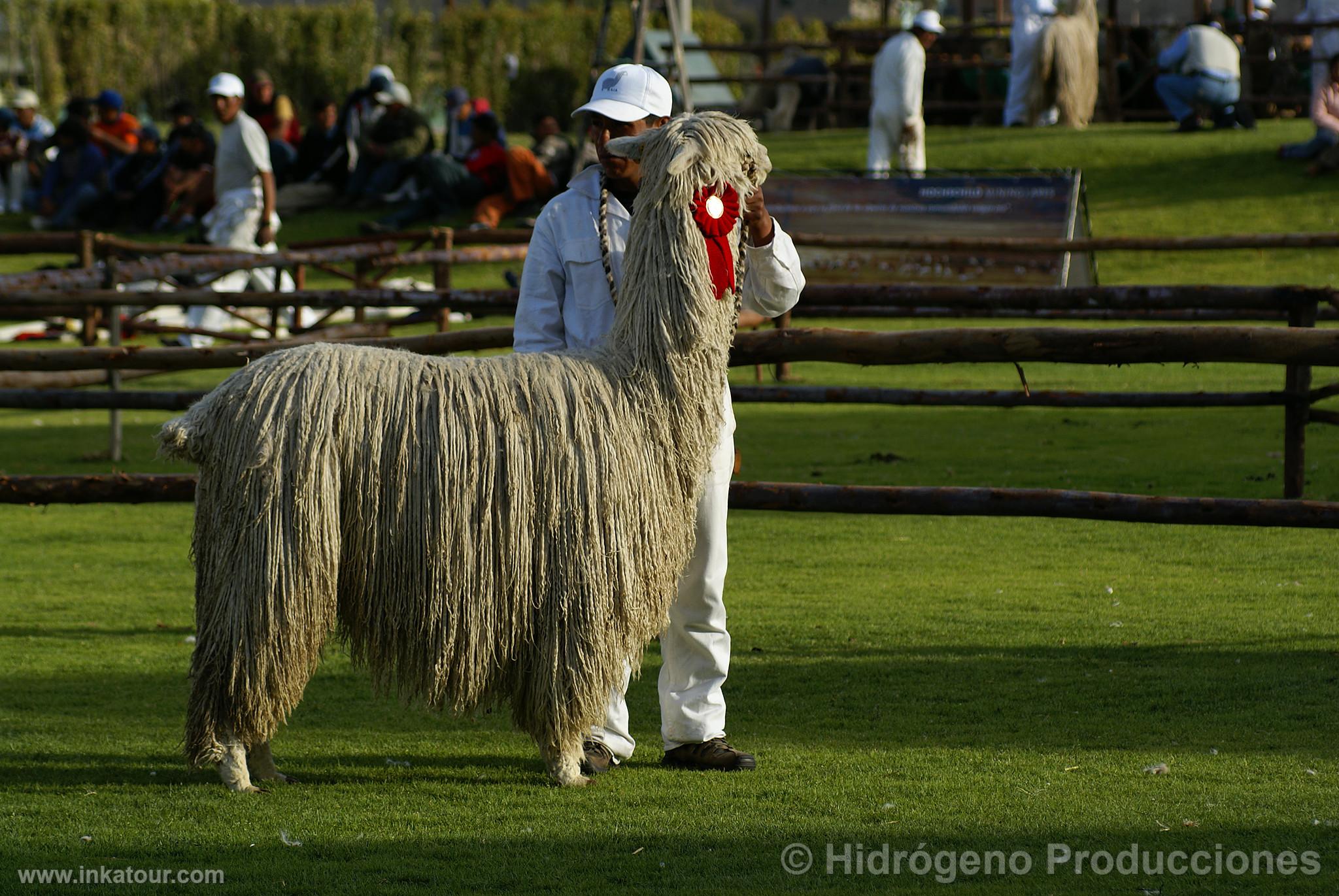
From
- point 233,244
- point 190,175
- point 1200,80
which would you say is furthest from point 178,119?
point 1200,80

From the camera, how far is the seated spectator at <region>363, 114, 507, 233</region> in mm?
19547

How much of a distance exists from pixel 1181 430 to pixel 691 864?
7466mm

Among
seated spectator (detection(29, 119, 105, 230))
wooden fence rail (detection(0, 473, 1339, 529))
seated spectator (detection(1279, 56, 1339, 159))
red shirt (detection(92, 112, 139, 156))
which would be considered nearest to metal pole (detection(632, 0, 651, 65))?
seated spectator (detection(1279, 56, 1339, 159))

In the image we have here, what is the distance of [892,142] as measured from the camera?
17578 mm

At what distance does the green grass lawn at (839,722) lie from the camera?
3.77 meters

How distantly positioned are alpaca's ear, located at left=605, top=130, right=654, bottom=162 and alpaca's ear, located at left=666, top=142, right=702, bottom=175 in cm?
14

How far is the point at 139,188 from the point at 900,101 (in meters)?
10.3

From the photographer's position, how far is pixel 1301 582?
654cm

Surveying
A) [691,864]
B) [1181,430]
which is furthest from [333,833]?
[1181,430]

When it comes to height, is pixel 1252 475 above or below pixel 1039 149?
below

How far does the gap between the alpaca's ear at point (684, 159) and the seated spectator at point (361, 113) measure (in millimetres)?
18322

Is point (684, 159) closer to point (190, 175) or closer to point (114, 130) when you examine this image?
point (190, 175)

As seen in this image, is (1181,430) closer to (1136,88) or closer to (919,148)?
(919,148)

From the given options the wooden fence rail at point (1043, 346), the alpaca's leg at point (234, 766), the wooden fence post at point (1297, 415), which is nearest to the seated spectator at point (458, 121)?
the wooden fence post at point (1297, 415)
